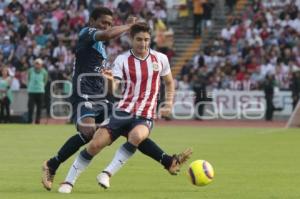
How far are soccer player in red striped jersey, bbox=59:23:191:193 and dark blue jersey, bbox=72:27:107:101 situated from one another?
50 centimetres

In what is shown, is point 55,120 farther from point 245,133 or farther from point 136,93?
point 136,93

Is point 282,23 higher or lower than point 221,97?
higher

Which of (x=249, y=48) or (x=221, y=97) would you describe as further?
(x=249, y=48)

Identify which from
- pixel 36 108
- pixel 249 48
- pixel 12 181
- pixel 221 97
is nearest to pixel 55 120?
pixel 36 108

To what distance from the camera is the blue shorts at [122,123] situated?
38.3 feet

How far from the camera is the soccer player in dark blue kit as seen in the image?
12.0 meters

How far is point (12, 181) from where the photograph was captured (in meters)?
12.8

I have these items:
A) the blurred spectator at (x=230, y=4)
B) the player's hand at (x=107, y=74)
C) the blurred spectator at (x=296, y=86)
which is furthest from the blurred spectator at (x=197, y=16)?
the player's hand at (x=107, y=74)

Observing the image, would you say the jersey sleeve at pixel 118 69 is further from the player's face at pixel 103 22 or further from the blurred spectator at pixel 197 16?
the blurred spectator at pixel 197 16

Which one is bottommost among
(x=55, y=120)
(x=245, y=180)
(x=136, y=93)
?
(x=55, y=120)

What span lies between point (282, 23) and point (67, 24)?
8.67 meters

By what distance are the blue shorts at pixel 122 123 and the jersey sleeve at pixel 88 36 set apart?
97 centimetres

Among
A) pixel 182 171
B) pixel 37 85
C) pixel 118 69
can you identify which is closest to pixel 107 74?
pixel 118 69

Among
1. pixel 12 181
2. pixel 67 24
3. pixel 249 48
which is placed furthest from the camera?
pixel 67 24
